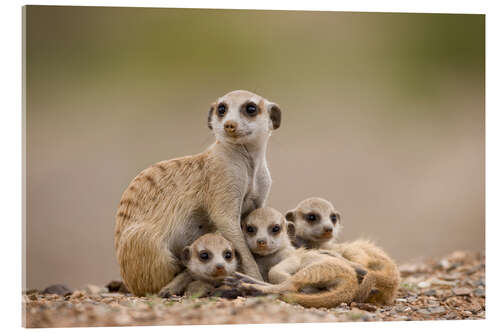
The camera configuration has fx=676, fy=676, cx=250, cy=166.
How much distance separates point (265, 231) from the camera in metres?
6.21

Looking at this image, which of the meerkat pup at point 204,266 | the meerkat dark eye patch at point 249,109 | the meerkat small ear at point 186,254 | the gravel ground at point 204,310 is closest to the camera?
the gravel ground at point 204,310

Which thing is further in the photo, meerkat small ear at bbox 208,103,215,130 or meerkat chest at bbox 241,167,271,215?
meerkat chest at bbox 241,167,271,215

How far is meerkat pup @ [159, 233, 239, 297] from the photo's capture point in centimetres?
592

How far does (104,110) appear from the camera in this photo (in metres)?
7.54

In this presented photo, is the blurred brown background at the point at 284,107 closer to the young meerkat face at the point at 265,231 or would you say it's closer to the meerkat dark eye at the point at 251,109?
the meerkat dark eye at the point at 251,109

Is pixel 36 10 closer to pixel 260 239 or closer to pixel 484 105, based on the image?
pixel 260 239

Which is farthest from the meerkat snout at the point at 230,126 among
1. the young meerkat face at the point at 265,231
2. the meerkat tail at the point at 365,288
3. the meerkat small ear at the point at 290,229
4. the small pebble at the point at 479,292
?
the small pebble at the point at 479,292

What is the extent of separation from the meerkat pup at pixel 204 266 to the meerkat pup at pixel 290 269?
145 millimetres

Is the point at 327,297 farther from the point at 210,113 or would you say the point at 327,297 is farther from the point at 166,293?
the point at 210,113

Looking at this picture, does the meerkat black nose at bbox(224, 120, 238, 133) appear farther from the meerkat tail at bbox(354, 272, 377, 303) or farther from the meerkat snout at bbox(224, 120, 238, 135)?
the meerkat tail at bbox(354, 272, 377, 303)

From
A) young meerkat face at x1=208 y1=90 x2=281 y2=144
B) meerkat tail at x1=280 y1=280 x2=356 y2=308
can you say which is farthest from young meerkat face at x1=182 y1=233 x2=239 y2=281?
young meerkat face at x1=208 y1=90 x2=281 y2=144

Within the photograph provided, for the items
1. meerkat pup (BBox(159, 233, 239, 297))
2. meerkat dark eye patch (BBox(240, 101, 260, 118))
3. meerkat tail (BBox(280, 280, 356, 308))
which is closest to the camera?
meerkat tail (BBox(280, 280, 356, 308))

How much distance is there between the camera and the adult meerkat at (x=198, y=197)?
20.1 ft

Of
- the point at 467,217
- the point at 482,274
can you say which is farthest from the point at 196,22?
the point at 482,274
